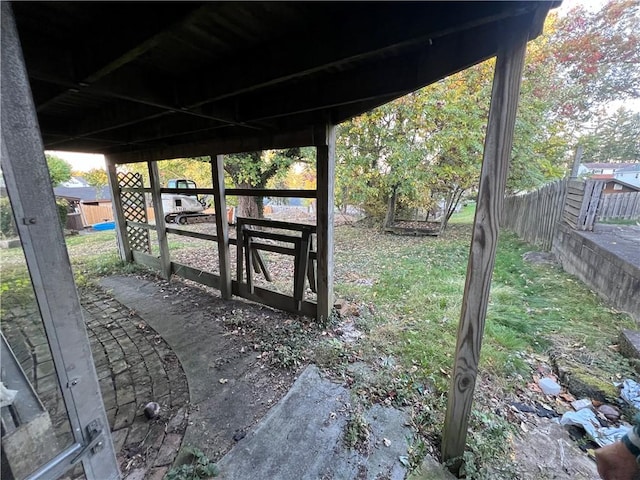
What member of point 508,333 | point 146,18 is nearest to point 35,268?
point 146,18

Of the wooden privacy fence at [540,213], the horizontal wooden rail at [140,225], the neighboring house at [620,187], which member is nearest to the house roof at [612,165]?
the neighboring house at [620,187]

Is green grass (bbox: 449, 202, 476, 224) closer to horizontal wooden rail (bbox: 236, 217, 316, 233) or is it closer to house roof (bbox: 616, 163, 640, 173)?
horizontal wooden rail (bbox: 236, 217, 316, 233)

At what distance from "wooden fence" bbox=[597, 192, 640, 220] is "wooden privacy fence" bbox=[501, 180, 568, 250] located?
3798mm

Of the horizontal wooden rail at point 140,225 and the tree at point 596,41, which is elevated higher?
the tree at point 596,41

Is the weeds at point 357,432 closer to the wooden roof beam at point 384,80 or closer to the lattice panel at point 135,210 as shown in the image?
the wooden roof beam at point 384,80

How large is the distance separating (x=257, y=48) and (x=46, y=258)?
5.84 feet

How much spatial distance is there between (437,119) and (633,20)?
26.3ft

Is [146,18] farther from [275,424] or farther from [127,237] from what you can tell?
[127,237]

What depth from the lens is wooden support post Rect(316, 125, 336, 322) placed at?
2871mm

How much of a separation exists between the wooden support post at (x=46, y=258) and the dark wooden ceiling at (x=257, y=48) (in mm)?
858

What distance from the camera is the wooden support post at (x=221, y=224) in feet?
12.1

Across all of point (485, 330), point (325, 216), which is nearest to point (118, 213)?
point (325, 216)

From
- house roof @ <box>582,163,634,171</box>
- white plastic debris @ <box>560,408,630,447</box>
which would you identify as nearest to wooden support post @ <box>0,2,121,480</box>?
white plastic debris @ <box>560,408,630,447</box>

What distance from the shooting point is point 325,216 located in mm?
3035
